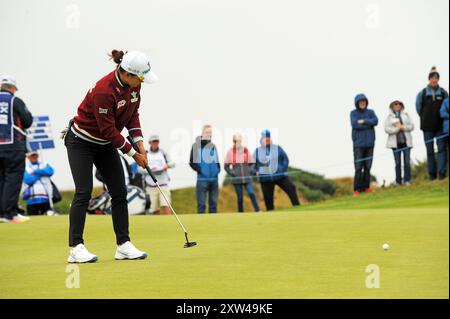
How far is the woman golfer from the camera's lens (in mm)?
8227

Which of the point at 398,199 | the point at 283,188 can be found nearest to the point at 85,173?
the point at 283,188

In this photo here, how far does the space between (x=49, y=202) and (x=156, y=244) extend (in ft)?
27.7

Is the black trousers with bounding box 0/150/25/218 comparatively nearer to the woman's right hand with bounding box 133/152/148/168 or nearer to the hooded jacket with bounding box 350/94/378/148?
the woman's right hand with bounding box 133/152/148/168

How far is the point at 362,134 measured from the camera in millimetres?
18562

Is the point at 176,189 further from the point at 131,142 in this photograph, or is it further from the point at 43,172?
the point at 131,142

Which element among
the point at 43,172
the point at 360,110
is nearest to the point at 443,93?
the point at 360,110

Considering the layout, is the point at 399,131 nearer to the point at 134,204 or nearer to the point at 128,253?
the point at 134,204

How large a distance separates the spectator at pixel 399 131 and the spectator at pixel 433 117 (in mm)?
318

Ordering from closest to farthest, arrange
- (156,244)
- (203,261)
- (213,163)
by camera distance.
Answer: (203,261), (156,244), (213,163)

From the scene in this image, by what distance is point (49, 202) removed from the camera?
60.3 ft

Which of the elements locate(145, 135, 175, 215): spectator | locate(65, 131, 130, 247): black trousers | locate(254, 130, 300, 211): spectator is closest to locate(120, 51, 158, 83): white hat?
locate(65, 131, 130, 247): black trousers

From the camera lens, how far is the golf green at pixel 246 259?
21.7 feet

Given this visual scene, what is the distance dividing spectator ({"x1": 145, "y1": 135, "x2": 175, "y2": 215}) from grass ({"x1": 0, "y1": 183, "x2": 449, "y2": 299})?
2856 mm

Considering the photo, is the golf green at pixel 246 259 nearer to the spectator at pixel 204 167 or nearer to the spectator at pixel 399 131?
the spectator at pixel 204 167
